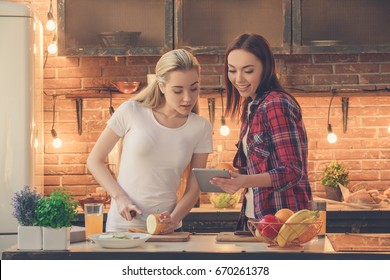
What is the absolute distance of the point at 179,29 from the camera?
514cm

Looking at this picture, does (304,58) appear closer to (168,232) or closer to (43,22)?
(43,22)

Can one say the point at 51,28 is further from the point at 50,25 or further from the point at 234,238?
the point at 234,238

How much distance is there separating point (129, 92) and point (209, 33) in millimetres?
637

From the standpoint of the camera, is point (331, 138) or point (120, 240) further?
point (331, 138)

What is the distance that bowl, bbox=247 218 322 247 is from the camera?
9.54 ft

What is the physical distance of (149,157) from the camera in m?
3.52

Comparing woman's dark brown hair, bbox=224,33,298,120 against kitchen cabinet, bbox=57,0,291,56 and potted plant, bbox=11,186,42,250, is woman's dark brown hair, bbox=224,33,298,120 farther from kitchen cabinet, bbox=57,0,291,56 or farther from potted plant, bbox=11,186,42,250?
kitchen cabinet, bbox=57,0,291,56

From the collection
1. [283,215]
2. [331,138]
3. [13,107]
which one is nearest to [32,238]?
[283,215]

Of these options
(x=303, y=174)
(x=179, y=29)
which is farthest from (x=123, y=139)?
(x=179, y=29)

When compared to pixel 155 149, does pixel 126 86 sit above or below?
above

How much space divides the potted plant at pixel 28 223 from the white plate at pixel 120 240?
0.67 ft

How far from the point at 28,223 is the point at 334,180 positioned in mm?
2647

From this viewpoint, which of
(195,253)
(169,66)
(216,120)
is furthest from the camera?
(216,120)

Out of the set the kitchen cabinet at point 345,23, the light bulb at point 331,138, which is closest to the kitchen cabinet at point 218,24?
the kitchen cabinet at point 345,23
